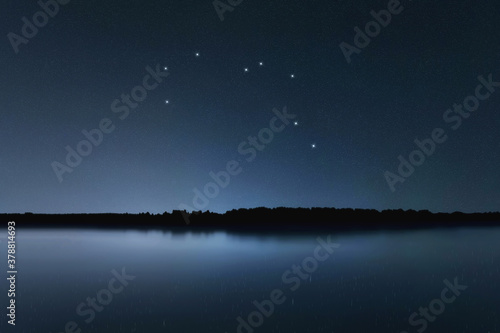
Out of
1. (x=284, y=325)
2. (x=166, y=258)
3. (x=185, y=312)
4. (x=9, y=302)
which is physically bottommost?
(x=284, y=325)

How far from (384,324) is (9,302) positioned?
40.3 ft

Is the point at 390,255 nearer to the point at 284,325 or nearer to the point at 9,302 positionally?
the point at 284,325

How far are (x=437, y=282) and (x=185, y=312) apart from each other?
1242 cm

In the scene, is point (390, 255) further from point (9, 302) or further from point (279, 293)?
point (9, 302)

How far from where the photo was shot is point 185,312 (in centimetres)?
1496

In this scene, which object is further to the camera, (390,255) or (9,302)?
(390,255)

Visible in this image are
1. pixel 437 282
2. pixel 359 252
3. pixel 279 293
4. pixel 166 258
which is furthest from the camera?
pixel 359 252

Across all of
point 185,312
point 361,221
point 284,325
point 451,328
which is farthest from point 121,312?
point 361,221

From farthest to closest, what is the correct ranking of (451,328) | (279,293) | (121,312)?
1. (279,293)
2. (121,312)
3. (451,328)

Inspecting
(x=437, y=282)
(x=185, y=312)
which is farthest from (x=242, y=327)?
(x=437, y=282)

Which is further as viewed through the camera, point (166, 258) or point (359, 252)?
point (359, 252)

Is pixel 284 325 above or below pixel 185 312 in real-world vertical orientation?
below

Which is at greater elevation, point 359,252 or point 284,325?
point 359,252

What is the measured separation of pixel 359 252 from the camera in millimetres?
37594
